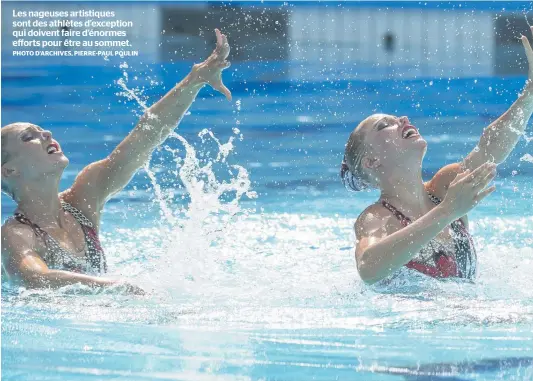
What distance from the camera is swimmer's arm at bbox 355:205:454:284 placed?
3.16m

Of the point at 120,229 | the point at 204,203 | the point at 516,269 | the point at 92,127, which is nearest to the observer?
the point at 516,269

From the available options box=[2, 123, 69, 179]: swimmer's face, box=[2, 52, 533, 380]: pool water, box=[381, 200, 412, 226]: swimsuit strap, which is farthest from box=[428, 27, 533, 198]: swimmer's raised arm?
box=[2, 123, 69, 179]: swimmer's face

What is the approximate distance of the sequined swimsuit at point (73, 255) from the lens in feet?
12.7

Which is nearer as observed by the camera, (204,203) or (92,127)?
(204,203)

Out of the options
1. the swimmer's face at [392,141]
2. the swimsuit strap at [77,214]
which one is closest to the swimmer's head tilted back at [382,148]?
the swimmer's face at [392,141]

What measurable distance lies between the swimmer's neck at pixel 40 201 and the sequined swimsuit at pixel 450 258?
1.31 metres

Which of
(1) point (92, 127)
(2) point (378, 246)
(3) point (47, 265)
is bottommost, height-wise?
(1) point (92, 127)

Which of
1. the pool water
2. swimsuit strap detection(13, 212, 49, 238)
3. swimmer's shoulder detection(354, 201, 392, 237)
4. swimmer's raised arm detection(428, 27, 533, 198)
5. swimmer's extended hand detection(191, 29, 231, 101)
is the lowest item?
the pool water

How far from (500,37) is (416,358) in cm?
816

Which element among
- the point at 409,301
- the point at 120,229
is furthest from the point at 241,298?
the point at 120,229

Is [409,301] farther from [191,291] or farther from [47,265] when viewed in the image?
[47,265]

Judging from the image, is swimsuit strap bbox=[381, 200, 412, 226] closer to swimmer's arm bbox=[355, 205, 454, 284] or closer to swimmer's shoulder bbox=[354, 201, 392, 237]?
swimmer's shoulder bbox=[354, 201, 392, 237]

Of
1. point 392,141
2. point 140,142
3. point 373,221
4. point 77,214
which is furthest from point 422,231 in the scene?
point 77,214

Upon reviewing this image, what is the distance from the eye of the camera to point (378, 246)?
3266mm
